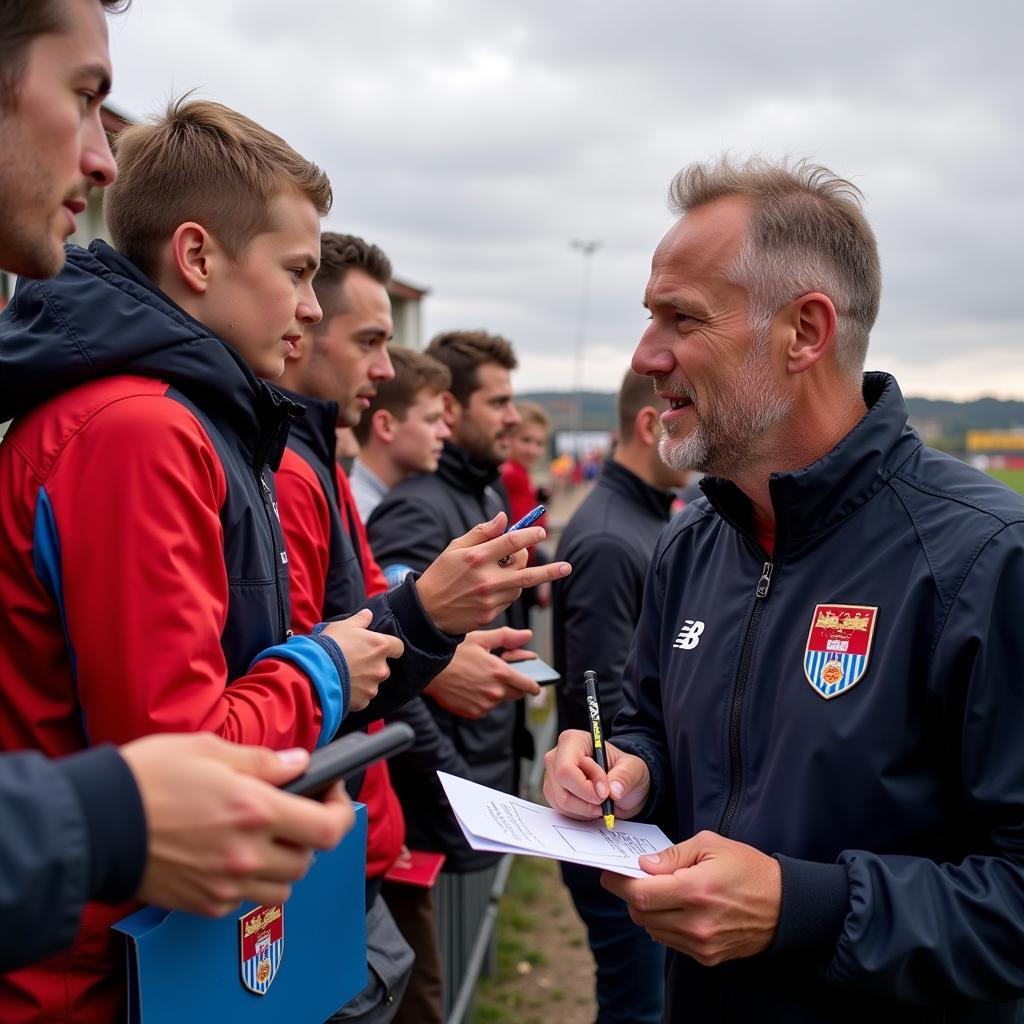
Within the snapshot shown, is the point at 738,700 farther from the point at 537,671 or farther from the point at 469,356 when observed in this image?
the point at 469,356

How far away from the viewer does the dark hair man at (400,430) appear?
4797 millimetres

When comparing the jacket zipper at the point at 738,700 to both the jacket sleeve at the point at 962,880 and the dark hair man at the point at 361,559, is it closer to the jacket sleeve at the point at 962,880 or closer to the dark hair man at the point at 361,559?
the jacket sleeve at the point at 962,880

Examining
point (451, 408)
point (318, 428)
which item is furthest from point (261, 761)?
point (451, 408)

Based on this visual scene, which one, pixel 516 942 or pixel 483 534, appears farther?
pixel 516 942

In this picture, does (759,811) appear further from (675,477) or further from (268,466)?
(675,477)

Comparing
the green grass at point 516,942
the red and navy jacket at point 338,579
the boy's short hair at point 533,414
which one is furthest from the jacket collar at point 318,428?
the boy's short hair at point 533,414

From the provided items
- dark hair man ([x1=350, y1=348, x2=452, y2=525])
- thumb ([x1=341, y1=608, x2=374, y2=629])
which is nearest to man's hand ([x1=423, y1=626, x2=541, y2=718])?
thumb ([x1=341, y1=608, x2=374, y2=629])

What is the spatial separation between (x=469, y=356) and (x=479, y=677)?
280cm

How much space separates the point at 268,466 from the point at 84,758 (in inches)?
42.8

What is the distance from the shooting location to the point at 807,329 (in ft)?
7.29

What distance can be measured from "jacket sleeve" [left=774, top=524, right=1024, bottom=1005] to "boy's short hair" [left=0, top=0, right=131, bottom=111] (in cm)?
189

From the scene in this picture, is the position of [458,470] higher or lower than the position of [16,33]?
lower

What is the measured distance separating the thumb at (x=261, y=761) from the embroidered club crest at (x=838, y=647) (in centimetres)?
114

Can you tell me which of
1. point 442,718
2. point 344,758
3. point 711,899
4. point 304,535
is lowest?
→ point 442,718
